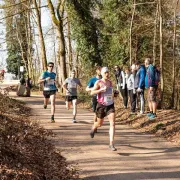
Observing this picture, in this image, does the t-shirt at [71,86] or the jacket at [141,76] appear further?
the jacket at [141,76]

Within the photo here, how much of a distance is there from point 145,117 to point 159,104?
2.43m

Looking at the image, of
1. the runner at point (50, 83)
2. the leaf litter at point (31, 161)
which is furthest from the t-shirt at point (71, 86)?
the leaf litter at point (31, 161)

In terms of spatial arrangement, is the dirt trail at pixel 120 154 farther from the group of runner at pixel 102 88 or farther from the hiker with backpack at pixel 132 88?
the hiker with backpack at pixel 132 88

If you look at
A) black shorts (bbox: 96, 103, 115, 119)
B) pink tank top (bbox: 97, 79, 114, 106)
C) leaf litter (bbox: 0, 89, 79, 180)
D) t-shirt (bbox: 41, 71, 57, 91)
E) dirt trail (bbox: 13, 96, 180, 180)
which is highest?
t-shirt (bbox: 41, 71, 57, 91)

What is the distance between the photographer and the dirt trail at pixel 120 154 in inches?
274

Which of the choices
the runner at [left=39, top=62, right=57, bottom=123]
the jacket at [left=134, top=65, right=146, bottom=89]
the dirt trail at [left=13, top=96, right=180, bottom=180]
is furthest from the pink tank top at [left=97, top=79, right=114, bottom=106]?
the jacket at [left=134, top=65, right=146, bottom=89]

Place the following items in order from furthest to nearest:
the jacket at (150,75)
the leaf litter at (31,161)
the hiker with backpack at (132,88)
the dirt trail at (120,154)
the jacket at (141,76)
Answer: the hiker with backpack at (132,88) → the jacket at (141,76) → the jacket at (150,75) → the dirt trail at (120,154) → the leaf litter at (31,161)

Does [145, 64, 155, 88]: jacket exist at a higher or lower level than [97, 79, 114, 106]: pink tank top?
higher

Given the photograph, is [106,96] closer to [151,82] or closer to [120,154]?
[120,154]

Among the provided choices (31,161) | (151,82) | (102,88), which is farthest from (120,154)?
(151,82)

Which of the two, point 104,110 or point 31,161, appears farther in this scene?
point 104,110

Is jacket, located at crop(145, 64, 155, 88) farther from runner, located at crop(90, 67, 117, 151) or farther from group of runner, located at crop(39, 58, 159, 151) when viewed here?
runner, located at crop(90, 67, 117, 151)

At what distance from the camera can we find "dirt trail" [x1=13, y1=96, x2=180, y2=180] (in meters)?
6.95

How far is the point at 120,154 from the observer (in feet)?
27.7
